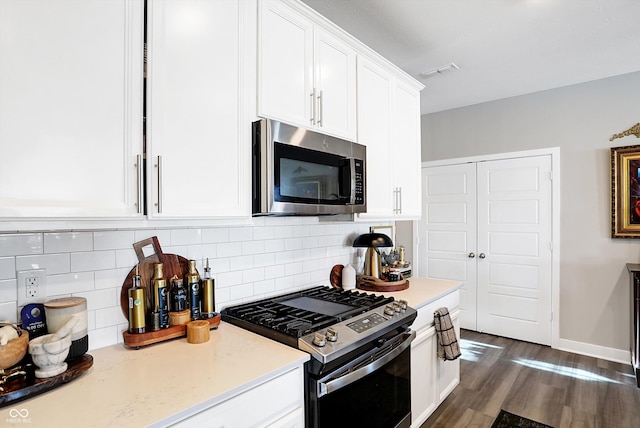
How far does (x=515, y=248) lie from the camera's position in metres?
3.83

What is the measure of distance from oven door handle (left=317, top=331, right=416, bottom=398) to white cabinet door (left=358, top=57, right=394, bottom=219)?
2.60ft

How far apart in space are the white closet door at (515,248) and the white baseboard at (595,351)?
0.17 meters

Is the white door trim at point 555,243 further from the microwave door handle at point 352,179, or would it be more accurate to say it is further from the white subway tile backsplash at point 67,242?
the white subway tile backsplash at point 67,242

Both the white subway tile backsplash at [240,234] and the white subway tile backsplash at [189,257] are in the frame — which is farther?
the white subway tile backsplash at [240,234]

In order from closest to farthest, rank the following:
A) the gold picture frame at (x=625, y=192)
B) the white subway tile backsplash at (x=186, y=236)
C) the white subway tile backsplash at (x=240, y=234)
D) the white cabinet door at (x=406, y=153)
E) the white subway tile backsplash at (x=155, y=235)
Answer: the white subway tile backsplash at (x=155, y=235), the white subway tile backsplash at (x=186, y=236), the white subway tile backsplash at (x=240, y=234), the white cabinet door at (x=406, y=153), the gold picture frame at (x=625, y=192)

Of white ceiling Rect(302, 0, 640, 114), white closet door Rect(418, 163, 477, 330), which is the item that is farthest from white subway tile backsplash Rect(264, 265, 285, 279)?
white closet door Rect(418, 163, 477, 330)

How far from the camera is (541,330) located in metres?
3.70

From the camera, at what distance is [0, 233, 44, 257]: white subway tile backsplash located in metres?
1.19

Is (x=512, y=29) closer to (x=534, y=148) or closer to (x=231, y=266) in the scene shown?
(x=534, y=148)

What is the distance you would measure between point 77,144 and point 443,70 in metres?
2.98

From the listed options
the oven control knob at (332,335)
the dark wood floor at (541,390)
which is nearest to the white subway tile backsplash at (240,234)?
the oven control knob at (332,335)

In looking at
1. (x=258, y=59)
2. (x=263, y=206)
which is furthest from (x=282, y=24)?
(x=263, y=206)

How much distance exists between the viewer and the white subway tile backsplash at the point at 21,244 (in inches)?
46.9

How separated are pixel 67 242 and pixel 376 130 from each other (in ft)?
5.90
